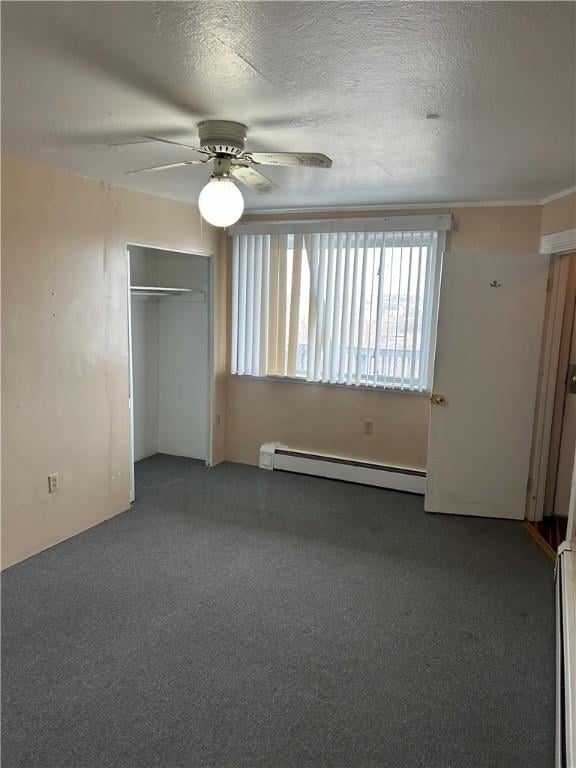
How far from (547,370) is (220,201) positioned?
2.85 m

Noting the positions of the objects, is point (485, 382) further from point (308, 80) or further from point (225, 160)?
point (308, 80)

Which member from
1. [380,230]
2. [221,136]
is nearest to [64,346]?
[221,136]

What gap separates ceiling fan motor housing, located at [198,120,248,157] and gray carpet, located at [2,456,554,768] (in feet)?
7.58

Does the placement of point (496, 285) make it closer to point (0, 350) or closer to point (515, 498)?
point (515, 498)

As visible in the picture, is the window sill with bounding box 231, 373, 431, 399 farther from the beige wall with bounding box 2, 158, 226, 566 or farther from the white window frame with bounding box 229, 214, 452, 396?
the beige wall with bounding box 2, 158, 226, 566

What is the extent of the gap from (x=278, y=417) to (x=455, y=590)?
7.84 ft

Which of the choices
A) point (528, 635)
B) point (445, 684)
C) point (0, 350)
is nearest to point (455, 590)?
point (528, 635)

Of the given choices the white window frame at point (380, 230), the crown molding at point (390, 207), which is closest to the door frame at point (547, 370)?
the crown molding at point (390, 207)

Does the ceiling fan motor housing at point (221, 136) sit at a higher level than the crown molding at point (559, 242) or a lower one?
higher

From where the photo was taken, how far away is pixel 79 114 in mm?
2164

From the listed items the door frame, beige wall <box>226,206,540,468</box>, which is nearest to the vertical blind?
beige wall <box>226,206,540,468</box>

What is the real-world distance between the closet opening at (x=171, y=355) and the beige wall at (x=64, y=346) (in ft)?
2.74

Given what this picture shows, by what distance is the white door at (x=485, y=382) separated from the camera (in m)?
3.71

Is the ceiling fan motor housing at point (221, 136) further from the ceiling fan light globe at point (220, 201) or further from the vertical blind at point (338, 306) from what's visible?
the vertical blind at point (338, 306)
